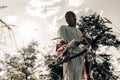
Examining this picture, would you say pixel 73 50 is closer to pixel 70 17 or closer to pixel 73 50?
pixel 73 50

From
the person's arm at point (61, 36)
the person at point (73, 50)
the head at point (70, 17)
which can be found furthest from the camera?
the head at point (70, 17)

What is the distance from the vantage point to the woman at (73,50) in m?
4.88

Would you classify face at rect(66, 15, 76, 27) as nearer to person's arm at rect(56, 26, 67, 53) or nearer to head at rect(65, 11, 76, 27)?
head at rect(65, 11, 76, 27)

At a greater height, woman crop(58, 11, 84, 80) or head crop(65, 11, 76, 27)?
head crop(65, 11, 76, 27)

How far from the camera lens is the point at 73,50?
4.85 metres

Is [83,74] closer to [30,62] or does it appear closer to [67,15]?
[67,15]

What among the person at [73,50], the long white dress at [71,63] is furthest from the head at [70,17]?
the long white dress at [71,63]

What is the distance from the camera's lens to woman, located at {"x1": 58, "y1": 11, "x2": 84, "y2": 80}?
488 centimetres

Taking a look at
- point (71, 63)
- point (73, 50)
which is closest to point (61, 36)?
point (73, 50)

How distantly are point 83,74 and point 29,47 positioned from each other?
50056 millimetres

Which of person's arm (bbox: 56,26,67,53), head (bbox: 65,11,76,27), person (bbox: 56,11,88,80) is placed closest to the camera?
person's arm (bbox: 56,26,67,53)

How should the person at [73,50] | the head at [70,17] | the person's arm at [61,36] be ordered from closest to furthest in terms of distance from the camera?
the person's arm at [61,36] → the person at [73,50] → the head at [70,17]

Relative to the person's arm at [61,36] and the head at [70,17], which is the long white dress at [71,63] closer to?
the person's arm at [61,36]

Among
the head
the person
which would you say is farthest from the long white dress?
the head
